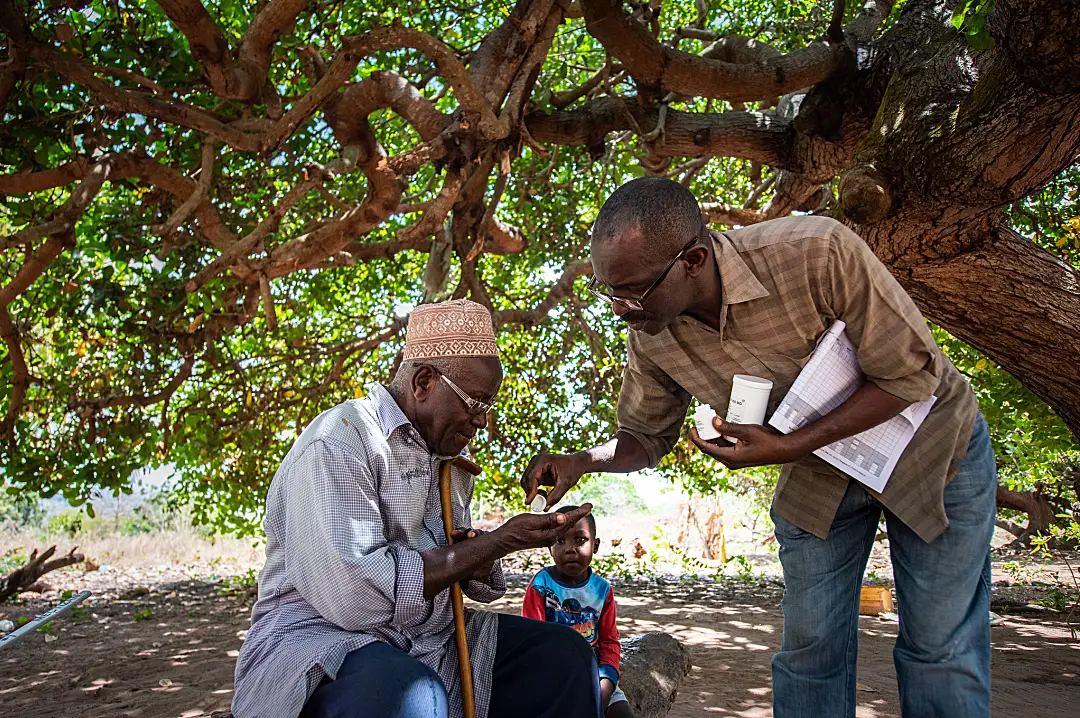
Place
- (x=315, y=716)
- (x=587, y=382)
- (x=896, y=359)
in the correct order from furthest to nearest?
(x=587, y=382) → (x=896, y=359) → (x=315, y=716)

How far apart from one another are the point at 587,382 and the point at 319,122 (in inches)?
145

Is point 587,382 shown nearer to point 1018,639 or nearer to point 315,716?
point 1018,639

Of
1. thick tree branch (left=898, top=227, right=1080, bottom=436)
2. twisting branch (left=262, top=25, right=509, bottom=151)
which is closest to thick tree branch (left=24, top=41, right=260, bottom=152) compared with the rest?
twisting branch (left=262, top=25, right=509, bottom=151)

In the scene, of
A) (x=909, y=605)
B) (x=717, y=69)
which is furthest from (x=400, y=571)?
(x=717, y=69)

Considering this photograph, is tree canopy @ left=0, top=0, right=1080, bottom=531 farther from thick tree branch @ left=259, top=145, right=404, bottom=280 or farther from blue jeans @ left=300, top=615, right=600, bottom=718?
blue jeans @ left=300, top=615, right=600, bottom=718

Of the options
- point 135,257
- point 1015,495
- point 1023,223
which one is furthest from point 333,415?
point 1015,495

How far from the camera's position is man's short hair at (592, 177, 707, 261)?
2363mm

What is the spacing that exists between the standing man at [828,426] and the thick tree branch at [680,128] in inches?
148

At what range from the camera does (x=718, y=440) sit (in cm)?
243

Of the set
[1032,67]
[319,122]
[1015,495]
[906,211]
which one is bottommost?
[1015,495]

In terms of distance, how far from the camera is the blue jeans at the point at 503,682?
2002 millimetres

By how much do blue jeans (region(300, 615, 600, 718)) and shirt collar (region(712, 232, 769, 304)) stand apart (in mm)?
1204

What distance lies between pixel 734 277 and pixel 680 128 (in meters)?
3.91

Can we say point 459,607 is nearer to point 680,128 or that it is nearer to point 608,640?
point 608,640
